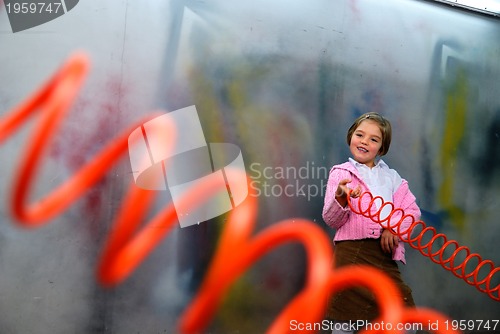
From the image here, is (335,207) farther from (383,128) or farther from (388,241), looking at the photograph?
(383,128)

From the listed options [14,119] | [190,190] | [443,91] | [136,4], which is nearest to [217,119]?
[190,190]

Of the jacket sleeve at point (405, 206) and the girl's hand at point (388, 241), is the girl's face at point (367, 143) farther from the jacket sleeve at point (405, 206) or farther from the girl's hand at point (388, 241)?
the girl's hand at point (388, 241)

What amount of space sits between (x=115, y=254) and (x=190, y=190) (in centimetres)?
102

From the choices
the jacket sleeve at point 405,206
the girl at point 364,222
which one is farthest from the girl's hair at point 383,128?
the jacket sleeve at point 405,206

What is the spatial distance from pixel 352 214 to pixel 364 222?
48mm

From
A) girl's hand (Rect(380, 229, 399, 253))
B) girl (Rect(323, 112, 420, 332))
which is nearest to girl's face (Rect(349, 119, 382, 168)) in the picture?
girl (Rect(323, 112, 420, 332))

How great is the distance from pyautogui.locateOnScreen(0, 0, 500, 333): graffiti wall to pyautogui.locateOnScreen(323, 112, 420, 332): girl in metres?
0.34

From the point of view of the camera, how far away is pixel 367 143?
216 cm

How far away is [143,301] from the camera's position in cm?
227

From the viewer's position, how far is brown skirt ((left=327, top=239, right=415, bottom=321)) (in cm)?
201

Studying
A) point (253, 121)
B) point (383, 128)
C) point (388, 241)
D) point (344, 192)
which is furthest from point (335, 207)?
point (253, 121)

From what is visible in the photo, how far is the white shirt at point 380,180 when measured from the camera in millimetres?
2092

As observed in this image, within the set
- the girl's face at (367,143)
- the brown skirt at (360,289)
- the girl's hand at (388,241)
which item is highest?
the girl's face at (367,143)

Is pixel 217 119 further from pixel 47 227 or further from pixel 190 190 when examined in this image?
pixel 47 227
